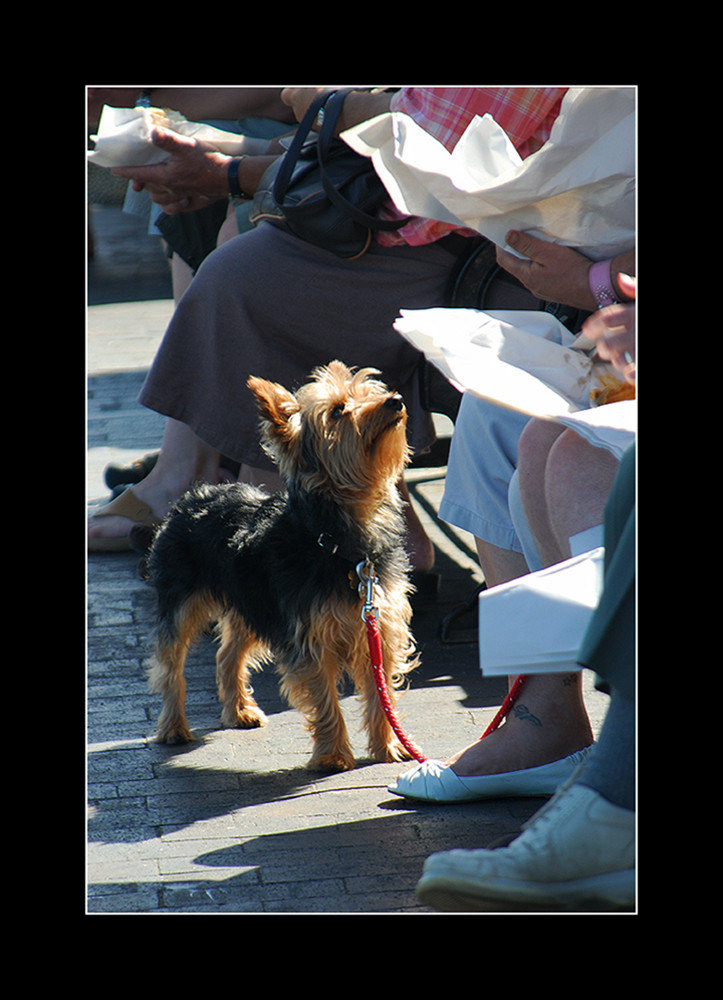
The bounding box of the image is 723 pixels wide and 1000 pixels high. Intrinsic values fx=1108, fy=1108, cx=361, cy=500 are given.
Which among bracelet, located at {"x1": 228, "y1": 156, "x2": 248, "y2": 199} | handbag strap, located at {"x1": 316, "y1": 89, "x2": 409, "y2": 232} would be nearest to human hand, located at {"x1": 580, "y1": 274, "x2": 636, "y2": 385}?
handbag strap, located at {"x1": 316, "y1": 89, "x2": 409, "y2": 232}

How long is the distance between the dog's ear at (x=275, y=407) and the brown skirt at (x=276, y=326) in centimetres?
68

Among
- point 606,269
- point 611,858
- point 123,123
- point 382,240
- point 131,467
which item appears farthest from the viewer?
point 131,467

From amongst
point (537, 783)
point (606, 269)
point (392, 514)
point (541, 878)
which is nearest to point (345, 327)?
point (392, 514)

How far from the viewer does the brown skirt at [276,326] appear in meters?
3.89

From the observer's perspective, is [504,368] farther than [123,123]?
No

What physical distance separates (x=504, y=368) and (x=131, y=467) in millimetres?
3688

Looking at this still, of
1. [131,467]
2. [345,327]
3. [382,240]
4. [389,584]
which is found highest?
[382,240]

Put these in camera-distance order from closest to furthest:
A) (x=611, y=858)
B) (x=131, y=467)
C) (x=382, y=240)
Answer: (x=611, y=858) < (x=382, y=240) < (x=131, y=467)

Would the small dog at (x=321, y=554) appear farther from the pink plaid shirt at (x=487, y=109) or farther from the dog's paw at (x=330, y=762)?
the pink plaid shirt at (x=487, y=109)

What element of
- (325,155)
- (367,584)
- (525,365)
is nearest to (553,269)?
(525,365)

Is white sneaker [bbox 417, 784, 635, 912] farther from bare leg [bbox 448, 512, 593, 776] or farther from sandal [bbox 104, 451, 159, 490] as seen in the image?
sandal [bbox 104, 451, 159, 490]

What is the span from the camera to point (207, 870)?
2.57m

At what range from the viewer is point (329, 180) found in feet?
12.3

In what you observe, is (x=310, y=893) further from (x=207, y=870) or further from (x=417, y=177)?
(x=417, y=177)
